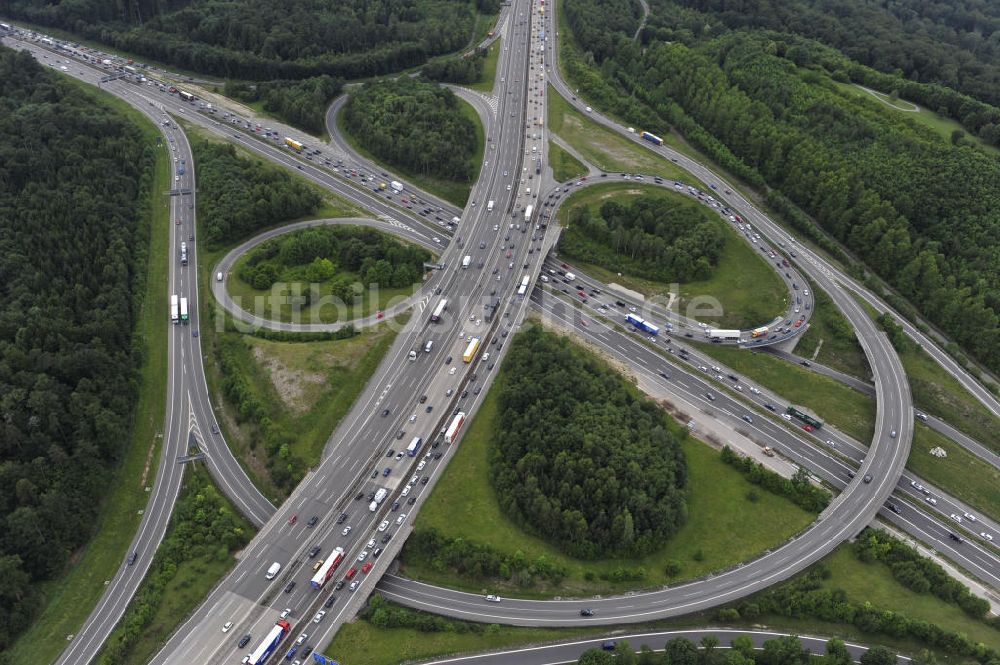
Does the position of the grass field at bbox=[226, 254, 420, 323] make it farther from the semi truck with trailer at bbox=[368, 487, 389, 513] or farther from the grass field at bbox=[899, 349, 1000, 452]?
the grass field at bbox=[899, 349, 1000, 452]

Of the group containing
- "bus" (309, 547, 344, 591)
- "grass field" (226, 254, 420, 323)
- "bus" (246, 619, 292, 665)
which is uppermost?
"grass field" (226, 254, 420, 323)

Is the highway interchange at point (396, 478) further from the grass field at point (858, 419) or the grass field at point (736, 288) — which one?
the grass field at point (736, 288)

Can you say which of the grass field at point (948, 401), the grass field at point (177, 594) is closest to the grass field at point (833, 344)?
the grass field at point (948, 401)

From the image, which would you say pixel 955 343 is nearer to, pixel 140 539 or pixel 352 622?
pixel 352 622

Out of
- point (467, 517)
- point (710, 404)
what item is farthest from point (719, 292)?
point (467, 517)

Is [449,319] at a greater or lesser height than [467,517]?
greater

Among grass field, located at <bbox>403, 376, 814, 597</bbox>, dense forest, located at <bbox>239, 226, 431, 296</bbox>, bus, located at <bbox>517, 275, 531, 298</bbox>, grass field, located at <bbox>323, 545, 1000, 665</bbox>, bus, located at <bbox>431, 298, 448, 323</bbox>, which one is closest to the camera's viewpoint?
grass field, located at <bbox>323, 545, 1000, 665</bbox>

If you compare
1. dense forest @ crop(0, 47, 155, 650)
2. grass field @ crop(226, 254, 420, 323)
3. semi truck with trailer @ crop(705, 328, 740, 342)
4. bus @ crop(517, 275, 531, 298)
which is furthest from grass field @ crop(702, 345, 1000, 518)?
dense forest @ crop(0, 47, 155, 650)
